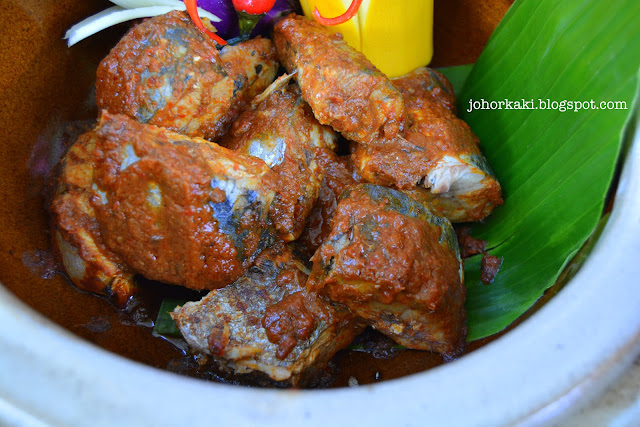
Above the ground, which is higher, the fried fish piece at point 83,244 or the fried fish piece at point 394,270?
the fried fish piece at point 394,270

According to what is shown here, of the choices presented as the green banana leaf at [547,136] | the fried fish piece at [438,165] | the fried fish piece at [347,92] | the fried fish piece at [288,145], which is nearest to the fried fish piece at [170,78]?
the fried fish piece at [288,145]

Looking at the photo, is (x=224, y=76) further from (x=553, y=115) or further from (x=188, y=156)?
(x=553, y=115)

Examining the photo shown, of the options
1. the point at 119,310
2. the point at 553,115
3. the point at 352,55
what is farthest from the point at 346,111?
the point at 119,310

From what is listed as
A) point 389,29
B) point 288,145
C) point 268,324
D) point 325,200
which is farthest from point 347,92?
point 268,324

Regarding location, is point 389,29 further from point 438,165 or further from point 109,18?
point 109,18

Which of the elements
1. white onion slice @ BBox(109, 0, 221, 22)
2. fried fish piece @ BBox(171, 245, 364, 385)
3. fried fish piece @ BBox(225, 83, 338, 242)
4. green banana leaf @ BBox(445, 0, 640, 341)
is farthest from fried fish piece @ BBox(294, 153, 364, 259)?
white onion slice @ BBox(109, 0, 221, 22)

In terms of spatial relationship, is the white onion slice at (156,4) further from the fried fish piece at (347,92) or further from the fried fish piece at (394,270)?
the fried fish piece at (394,270)

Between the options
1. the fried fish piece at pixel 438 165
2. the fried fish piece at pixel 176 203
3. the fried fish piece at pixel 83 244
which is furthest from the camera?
the fried fish piece at pixel 438 165
